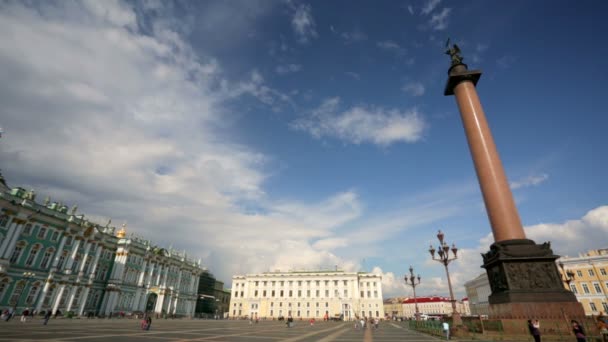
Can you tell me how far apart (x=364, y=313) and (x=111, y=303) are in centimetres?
5976

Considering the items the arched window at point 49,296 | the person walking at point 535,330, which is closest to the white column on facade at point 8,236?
the arched window at point 49,296

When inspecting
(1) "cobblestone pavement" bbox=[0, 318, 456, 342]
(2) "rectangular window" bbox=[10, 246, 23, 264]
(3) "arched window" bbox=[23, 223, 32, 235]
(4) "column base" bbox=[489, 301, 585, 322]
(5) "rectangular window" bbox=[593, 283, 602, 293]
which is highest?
(3) "arched window" bbox=[23, 223, 32, 235]

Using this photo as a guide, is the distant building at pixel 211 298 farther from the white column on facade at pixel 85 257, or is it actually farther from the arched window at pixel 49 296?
the arched window at pixel 49 296

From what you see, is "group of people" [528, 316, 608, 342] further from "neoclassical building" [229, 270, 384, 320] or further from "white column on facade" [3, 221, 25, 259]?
"neoclassical building" [229, 270, 384, 320]

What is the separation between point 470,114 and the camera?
758 inches

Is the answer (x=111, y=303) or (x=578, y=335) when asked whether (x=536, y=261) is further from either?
(x=111, y=303)

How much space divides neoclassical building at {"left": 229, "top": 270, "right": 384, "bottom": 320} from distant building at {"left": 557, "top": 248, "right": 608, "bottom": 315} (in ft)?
141

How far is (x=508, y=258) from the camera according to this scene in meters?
14.4

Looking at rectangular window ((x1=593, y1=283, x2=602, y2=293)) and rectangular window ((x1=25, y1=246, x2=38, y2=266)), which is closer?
rectangular window ((x1=25, y1=246, x2=38, y2=266))

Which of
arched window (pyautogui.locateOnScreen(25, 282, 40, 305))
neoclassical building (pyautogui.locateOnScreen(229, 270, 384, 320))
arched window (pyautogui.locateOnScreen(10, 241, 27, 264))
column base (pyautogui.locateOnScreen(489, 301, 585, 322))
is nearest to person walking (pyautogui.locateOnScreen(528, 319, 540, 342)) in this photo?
column base (pyautogui.locateOnScreen(489, 301, 585, 322))

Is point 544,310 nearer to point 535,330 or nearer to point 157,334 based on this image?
point 535,330

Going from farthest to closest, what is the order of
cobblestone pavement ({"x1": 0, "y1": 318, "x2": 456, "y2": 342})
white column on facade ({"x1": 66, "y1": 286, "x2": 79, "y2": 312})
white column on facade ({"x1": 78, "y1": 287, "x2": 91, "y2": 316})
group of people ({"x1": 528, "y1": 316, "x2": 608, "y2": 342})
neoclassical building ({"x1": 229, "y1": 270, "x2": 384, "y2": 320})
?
1. neoclassical building ({"x1": 229, "y1": 270, "x2": 384, "y2": 320})
2. white column on facade ({"x1": 78, "y1": 287, "x2": 91, "y2": 316})
3. white column on facade ({"x1": 66, "y1": 286, "x2": 79, "y2": 312})
4. cobblestone pavement ({"x1": 0, "y1": 318, "x2": 456, "y2": 342})
5. group of people ({"x1": 528, "y1": 316, "x2": 608, "y2": 342})

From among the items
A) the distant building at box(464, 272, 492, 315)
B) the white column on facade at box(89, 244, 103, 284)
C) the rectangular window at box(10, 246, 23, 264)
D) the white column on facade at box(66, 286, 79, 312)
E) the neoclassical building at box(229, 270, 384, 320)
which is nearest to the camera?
the rectangular window at box(10, 246, 23, 264)

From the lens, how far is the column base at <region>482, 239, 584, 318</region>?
1321cm
